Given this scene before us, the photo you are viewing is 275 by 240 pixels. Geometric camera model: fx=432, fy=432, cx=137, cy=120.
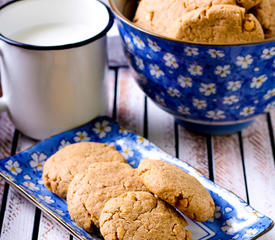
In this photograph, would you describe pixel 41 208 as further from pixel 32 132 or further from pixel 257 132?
pixel 257 132

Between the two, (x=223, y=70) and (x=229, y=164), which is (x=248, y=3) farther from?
(x=229, y=164)

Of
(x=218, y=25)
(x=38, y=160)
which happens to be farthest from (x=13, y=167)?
(x=218, y=25)

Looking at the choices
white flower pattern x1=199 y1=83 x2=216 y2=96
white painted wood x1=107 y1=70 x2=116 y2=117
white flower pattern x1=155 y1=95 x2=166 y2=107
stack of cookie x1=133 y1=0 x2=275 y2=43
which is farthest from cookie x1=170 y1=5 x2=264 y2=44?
white painted wood x1=107 y1=70 x2=116 y2=117

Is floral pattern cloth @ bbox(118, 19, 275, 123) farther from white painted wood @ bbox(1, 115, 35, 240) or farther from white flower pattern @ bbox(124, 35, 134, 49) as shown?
white painted wood @ bbox(1, 115, 35, 240)

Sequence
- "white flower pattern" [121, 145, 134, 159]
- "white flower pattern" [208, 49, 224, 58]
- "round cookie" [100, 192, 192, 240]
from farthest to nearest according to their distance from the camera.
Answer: "white flower pattern" [121, 145, 134, 159] → "white flower pattern" [208, 49, 224, 58] → "round cookie" [100, 192, 192, 240]

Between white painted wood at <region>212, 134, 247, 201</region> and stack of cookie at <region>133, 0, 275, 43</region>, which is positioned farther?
white painted wood at <region>212, 134, 247, 201</region>

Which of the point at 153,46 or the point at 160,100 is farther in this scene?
the point at 160,100
